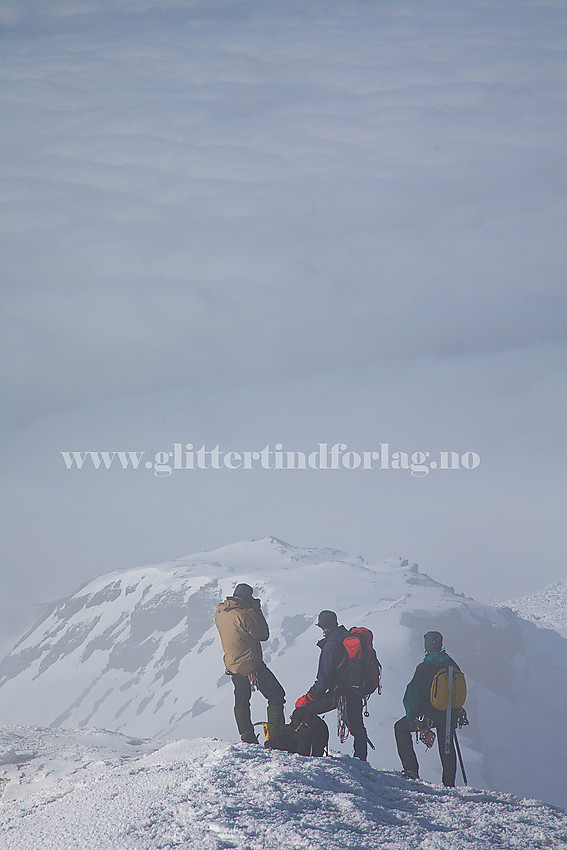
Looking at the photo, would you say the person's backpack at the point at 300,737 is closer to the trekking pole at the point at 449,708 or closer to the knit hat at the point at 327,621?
the knit hat at the point at 327,621

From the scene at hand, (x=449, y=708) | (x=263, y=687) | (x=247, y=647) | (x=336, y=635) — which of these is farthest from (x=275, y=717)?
(x=449, y=708)

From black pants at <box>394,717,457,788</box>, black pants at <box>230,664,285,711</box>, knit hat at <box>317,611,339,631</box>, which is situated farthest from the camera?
knit hat at <box>317,611,339,631</box>

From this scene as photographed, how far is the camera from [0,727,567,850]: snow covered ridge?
6.45 m

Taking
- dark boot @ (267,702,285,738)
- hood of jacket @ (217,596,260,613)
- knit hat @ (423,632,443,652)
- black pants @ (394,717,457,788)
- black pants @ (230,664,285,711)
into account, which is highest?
hood of jacket @ (217,596,260,613)

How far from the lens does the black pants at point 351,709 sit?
1009 centimetres

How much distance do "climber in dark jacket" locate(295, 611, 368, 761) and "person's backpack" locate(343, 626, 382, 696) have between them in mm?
92

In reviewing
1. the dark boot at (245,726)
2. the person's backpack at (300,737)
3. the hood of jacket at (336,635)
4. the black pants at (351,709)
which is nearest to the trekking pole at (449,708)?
the black pants at (351,709)

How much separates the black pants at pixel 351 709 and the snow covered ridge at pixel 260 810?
1.90 feet

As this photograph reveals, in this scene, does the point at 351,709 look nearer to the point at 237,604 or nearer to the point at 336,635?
the point at 336,635

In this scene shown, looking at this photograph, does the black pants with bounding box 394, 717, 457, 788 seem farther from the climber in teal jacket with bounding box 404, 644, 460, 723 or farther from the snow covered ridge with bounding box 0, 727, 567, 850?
the snow covered ridge with bounding box 0, 727, 567, 850

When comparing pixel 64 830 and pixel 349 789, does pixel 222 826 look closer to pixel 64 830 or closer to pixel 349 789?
pixel 64 830

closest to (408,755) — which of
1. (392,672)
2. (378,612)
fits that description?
(392,672)

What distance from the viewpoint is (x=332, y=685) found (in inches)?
400

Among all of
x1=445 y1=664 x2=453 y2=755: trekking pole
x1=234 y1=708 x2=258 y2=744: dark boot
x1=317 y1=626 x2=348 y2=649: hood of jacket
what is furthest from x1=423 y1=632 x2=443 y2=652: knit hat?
x1=234 y1=708 x2=258 y2=744: dark boot
